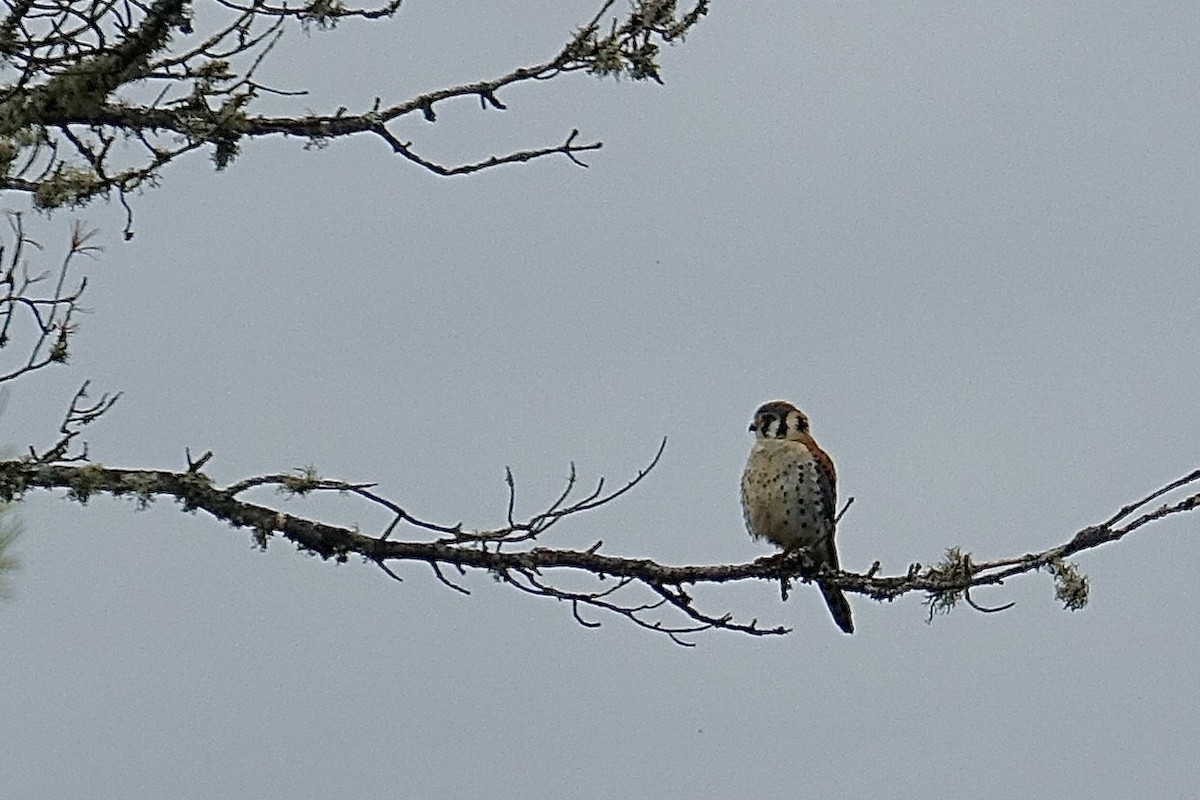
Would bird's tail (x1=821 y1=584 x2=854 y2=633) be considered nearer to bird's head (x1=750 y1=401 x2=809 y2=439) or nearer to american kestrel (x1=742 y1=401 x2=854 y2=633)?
american kestrel (x1=742 y1=401 x2=854 y2=633)

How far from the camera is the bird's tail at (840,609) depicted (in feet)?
19.6

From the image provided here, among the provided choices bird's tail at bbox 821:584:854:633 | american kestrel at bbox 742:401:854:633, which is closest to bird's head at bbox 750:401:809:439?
american kestrel at bbox 742:401:854:633

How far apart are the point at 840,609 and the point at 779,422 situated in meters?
1.00

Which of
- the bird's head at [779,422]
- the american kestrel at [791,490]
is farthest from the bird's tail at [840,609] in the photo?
the bird's head at [779,422]

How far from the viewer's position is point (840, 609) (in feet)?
19.8

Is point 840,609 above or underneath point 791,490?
underneath

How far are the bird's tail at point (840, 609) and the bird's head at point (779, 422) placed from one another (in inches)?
35.3

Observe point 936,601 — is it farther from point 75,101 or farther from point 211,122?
point 75,101

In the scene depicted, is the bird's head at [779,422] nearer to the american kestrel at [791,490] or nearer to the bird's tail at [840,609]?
the american kestrel at [791,490]

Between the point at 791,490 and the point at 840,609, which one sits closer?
the point at 840,609

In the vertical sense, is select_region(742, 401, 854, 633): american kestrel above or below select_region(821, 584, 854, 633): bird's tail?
above

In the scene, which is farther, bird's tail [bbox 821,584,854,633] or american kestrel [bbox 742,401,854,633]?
american kestrel [bbox 742,401,854,633]

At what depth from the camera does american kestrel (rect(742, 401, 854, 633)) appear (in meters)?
6.25

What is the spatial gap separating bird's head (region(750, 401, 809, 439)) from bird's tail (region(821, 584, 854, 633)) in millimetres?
896
